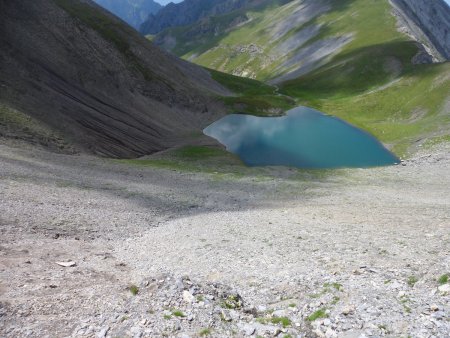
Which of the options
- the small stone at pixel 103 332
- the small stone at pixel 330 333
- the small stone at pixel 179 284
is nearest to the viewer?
the small stone at pixel 330 333

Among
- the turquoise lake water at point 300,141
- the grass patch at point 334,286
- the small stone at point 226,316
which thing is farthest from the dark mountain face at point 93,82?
the grass patch at point 334,286

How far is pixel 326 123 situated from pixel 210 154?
40793 mm

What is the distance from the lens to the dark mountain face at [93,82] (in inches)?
2564

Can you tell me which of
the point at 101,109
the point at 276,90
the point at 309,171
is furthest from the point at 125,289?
the point at 276,90

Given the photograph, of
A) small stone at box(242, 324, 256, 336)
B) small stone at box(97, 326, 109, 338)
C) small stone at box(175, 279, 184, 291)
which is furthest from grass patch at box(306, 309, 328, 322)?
small stone at box(97, 326, 109, 338)

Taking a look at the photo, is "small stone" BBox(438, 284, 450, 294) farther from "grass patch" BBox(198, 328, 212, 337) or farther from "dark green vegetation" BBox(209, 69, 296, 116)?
"dark green vegetation" BBox(209, 69, 296, 116)

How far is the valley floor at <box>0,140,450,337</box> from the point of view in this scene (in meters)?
15.0

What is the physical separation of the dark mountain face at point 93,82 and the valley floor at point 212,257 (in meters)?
Result: 18.9

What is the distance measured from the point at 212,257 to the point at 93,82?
69.4 metres

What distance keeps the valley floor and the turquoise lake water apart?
22.2m

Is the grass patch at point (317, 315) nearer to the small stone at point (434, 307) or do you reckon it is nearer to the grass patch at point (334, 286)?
the grass patch at point (334, 286)

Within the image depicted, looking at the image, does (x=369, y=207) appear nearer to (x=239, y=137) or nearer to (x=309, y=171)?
(x=309, y=171)

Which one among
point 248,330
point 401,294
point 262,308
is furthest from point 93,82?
point 401,294

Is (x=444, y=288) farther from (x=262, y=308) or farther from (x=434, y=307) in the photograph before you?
(x=262, y=308)
